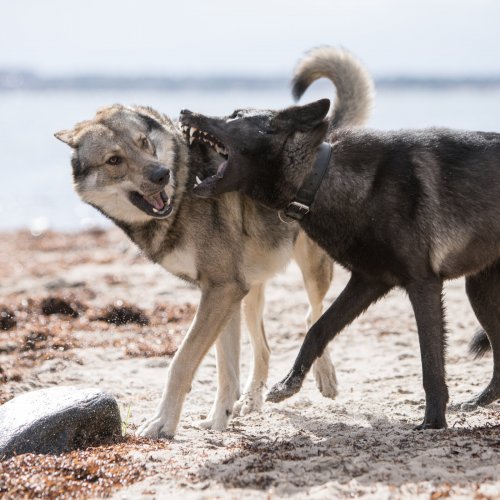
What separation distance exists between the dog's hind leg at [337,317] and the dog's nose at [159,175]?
1.26 meters

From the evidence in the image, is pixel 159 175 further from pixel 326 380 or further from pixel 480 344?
pixel 480 344

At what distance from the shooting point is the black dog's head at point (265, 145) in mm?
4820

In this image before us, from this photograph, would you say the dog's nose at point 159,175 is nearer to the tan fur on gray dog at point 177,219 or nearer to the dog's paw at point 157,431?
the tan fur on gray dog at point 177,219

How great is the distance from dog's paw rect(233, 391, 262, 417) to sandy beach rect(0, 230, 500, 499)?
72 mm

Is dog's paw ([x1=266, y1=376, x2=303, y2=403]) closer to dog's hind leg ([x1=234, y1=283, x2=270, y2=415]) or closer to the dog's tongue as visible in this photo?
dog's hind leg ([x1=234, y1=283, x2=270, y2=415])

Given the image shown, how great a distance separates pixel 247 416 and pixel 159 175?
1.91 metres

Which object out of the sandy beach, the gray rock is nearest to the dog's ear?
the sandy beach

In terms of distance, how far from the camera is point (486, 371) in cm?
638

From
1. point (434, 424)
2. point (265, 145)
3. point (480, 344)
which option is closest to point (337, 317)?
point (434, 424)

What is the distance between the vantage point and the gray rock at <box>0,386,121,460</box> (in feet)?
14.7

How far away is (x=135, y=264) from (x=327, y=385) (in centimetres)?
630

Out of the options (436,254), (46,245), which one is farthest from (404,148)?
(46,245)

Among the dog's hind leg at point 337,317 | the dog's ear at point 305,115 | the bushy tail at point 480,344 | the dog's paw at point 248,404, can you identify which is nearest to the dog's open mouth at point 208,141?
the dog's ear at point 305,115

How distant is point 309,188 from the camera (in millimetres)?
4820
